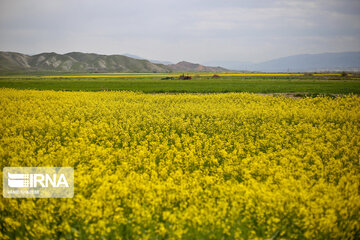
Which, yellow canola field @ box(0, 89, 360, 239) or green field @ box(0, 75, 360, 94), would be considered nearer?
yellow canola field @ box(0, 89, 360, 239)

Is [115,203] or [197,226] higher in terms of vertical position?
[115,203]

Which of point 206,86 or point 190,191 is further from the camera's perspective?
point 206,86

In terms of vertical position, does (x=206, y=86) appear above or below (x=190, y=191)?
above

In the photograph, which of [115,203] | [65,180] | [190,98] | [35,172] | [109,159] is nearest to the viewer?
[115,203]

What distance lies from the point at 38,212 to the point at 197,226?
3761 millimetres

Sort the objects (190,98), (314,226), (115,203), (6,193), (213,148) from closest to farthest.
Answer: (314,226) → (115,203) → (6,193) → (213,148) → (190,98)

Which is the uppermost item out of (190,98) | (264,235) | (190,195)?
(190,98)

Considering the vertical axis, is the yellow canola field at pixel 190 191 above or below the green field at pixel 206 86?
below

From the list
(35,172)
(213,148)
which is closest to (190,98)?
(213,148)

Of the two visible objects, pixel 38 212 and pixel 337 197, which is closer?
pixel 38 212

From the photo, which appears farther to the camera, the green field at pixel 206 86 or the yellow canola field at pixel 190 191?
the green field at pixel 206 86

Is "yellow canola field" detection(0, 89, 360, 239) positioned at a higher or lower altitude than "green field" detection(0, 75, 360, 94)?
lower

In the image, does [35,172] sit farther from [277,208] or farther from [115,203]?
[277,208]

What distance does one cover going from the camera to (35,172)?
24.5ft
